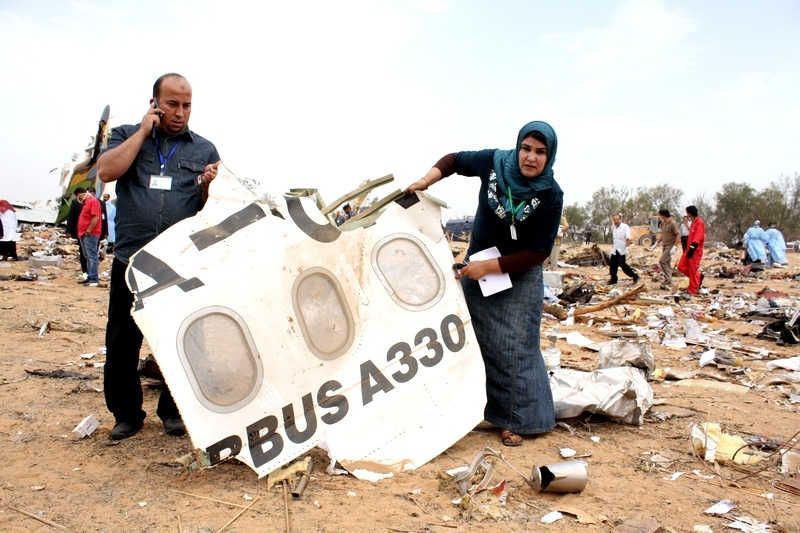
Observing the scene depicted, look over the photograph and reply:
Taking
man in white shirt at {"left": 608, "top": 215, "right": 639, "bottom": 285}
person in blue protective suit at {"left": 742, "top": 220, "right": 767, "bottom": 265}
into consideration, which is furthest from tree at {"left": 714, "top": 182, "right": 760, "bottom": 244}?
man in white shirt at {"left": 608, "top": 215, "right": 639, "bottom": 285}

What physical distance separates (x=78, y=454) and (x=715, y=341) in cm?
662

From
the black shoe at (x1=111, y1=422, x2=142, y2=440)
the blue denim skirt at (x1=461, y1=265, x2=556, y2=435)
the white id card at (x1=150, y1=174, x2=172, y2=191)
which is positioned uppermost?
the white id card at (x1=150, y1=174, x2=172, y2=191)

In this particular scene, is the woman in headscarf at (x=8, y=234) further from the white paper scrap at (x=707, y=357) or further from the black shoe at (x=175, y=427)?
the white paper scrap at (x=707, y=357)

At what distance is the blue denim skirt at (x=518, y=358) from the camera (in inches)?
132

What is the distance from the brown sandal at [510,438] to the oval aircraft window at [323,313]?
1.09 m

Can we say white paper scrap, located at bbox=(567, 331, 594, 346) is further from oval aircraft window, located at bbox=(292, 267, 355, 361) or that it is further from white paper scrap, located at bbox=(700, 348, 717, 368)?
oval aircraft window, located at bbox=(292, 267, 355, 361)

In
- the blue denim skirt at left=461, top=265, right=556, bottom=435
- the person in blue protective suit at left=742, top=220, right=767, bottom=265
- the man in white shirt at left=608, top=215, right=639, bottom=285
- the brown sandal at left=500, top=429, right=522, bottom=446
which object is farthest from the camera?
the person in blue protective suit at left=742, top=220, right=767, bottom=265

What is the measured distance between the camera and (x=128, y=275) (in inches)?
101

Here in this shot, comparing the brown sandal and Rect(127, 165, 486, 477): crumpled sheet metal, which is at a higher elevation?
Rect(127, 165, 486, 477): crumpled sheet metal

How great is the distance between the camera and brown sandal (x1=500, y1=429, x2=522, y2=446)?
3234mm

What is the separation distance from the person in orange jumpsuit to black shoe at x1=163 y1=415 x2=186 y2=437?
10603mm

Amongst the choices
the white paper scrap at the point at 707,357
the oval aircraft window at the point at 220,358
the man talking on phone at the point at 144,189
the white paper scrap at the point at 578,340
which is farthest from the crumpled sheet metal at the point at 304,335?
the white paper scrap at the point at 578,340

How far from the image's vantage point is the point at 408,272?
3242 millimetres

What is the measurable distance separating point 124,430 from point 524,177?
8.35 feet
